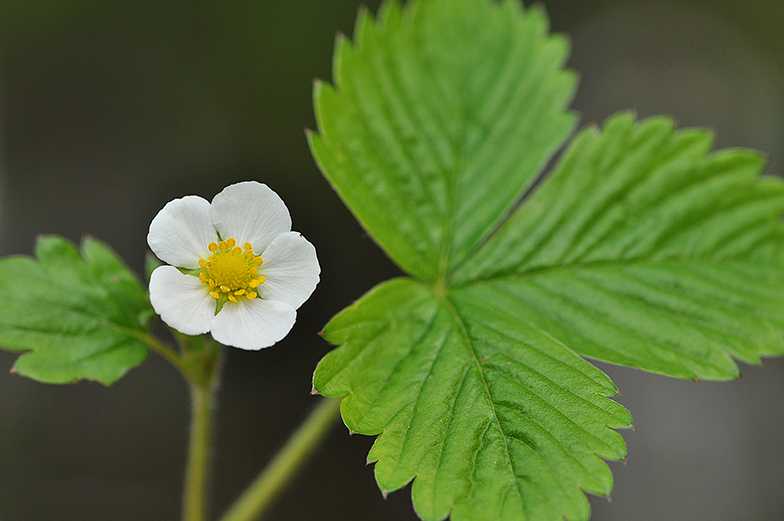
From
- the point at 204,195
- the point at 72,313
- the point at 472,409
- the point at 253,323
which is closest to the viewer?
the point at 253,323

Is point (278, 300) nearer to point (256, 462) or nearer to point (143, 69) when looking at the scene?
point (256, 462)

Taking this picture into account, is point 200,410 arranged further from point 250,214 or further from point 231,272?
point 250,214

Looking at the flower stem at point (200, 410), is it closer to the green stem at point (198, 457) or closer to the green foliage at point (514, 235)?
the green stem at point (198, 457)

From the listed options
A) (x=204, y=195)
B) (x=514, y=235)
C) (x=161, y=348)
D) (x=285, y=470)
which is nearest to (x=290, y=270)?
(x=161, y=348)

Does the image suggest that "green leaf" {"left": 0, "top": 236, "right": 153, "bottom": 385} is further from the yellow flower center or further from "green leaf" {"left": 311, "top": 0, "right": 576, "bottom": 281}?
"green leaf" {"left": 311, "top": 0, "right": 576, "bottom": 281}

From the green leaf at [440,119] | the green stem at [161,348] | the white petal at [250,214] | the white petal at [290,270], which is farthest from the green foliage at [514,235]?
the green stem at [161,348]

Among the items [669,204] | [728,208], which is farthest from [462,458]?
[728,208]

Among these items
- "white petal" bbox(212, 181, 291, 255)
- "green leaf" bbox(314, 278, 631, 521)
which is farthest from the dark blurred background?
"white petal" bbox(212, 181, 291, 255)
